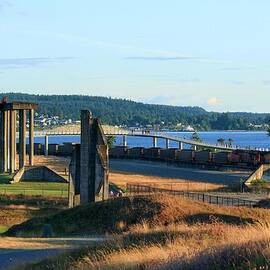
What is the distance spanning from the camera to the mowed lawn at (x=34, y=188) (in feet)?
183

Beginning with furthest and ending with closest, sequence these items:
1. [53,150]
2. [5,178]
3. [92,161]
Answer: [53,150], [5,178], [92,161]

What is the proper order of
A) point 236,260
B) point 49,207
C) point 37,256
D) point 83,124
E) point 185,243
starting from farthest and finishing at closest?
A: point 49,207, point 83,124, point 37,256, point 185,243, point 236,260

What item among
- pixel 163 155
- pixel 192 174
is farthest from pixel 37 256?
pixel 163 155

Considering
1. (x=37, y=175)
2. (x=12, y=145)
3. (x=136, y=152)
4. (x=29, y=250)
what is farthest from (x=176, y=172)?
(x=29, y=250)

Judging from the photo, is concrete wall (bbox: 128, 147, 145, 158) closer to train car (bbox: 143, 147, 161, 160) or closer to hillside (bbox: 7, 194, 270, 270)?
train car (bbox: 143, 147, 161, 160)

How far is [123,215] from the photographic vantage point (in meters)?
30.1

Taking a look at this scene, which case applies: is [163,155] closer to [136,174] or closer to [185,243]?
[136,174]

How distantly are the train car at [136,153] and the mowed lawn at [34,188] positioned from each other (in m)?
44.1

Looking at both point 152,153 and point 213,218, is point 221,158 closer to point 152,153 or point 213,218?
point 152,153

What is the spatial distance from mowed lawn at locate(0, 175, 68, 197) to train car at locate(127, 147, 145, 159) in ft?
145

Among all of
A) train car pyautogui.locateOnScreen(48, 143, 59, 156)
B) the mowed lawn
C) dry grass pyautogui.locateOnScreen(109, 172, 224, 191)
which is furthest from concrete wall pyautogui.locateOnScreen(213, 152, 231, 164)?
train car pyautogui.locateOnScreen(48, 143, 59, 156)

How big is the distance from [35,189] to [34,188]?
30.3 inches

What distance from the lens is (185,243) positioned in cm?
1585

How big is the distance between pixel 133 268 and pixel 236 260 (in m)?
2.70
